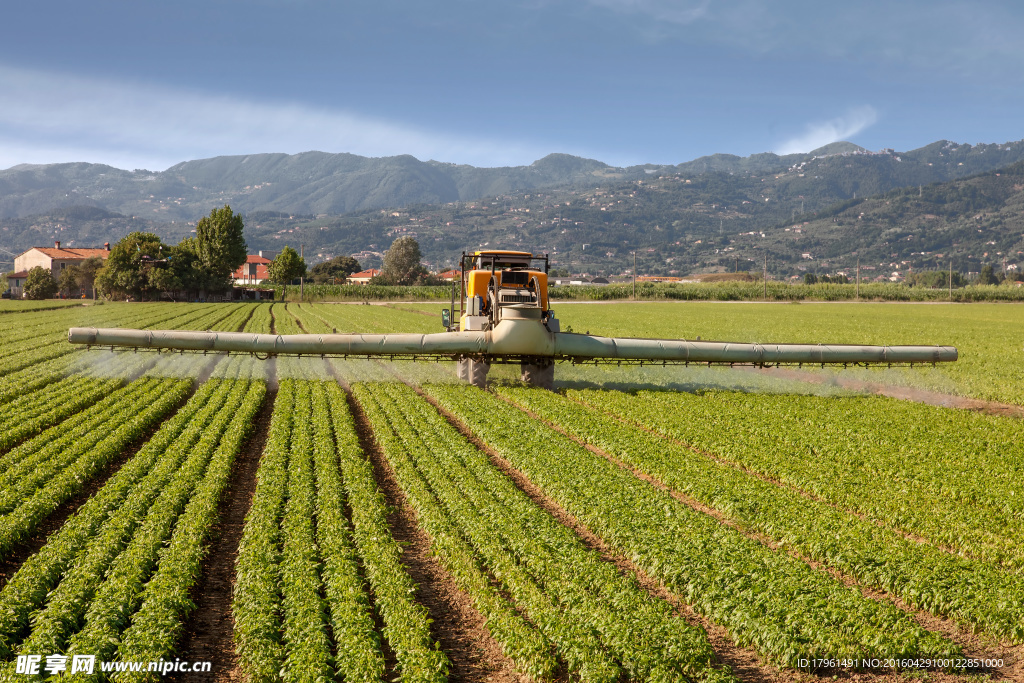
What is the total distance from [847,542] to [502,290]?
12996 millimetres

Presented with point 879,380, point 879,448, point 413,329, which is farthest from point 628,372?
point 413,329

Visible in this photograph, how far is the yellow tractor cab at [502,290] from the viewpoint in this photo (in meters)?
19.5

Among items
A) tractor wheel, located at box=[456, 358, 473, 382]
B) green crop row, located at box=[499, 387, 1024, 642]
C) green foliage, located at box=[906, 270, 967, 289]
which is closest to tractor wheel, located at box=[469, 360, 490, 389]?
tractor wheel, located at box=[456, 358, 473, 382]

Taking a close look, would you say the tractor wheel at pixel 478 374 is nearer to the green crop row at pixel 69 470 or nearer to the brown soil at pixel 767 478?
the brown soil at pixel 767 478

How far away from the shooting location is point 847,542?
8414 millimetres

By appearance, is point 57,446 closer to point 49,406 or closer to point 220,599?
point 49,406

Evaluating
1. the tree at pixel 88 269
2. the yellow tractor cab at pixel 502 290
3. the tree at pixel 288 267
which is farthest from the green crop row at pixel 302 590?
the tree at pixel 88 269

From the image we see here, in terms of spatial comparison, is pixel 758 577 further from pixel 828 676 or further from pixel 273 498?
pixel 273 498

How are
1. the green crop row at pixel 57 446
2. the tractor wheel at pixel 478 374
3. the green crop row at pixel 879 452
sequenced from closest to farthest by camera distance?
the green crop row at pixel 879 452, the green crop row at pixel 57 446, the tractor wheel at pixel 478 374

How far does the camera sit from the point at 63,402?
16.9m

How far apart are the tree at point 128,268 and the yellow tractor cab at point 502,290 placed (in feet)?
248

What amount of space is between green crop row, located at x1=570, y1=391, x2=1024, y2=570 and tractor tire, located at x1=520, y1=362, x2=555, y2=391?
92 centimetres

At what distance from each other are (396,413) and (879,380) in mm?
17459

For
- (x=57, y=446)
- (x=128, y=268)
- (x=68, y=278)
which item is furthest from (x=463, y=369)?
(x=68, y=278)
